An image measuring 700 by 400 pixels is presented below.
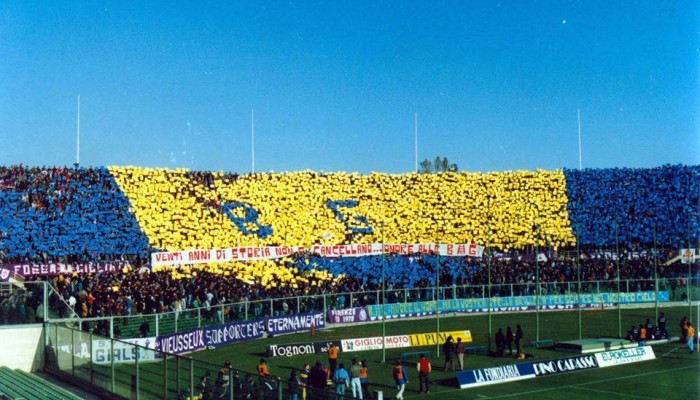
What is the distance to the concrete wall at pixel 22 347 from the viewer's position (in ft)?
80.3

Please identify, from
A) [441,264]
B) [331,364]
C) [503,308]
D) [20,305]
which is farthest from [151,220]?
[20,305]

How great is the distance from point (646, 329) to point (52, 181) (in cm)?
4238

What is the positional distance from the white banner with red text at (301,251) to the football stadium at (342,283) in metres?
0.16

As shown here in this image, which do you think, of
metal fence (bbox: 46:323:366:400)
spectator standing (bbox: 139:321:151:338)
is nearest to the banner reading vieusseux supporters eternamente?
spectator standing (bbox: 139:321:151:338)

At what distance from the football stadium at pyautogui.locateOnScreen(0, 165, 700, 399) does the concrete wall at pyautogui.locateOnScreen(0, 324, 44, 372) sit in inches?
2.1

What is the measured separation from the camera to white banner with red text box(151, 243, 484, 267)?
190ft

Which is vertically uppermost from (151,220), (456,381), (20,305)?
(151,220)

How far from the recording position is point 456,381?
1286 inches

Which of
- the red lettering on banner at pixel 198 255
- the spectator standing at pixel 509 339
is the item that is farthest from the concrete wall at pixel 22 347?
the red lettering on banner at pixel 198 255

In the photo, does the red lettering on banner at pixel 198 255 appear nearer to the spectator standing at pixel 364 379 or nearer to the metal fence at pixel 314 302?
the metal fence at pixel 314 302

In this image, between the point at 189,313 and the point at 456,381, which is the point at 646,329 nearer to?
the point at 456,381

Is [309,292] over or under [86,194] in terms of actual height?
under

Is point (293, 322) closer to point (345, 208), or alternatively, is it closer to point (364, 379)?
point (364, 379)

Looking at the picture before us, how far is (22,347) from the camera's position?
24.8 meters
